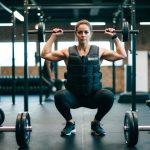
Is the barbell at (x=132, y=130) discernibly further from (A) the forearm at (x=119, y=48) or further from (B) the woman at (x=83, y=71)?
(A) the forearm at (x=119, y=48)

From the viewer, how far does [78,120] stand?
14.0 feet

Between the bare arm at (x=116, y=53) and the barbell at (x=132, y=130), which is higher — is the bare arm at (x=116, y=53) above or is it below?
above

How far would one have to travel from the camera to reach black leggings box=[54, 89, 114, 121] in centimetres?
307

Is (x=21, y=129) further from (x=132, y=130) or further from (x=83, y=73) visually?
(x=132, y=130)

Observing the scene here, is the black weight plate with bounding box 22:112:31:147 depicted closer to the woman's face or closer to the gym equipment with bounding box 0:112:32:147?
the gym equipment with bounding box 0:112:32:147

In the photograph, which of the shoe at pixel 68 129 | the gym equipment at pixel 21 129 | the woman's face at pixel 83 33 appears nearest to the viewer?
the gym equipment at pixel 21 129

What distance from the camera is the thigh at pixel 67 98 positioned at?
3.07 meters

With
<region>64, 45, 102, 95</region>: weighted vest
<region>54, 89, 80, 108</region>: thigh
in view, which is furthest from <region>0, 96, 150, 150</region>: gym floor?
<region>64, 45, 102, 95</region>: weighted vest

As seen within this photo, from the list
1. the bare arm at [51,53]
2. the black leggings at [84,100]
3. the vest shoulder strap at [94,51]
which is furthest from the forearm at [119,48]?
the bare arm at [51,53]

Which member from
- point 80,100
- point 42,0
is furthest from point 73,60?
point 42,0

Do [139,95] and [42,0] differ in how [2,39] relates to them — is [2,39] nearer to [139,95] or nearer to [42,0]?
[42,0]

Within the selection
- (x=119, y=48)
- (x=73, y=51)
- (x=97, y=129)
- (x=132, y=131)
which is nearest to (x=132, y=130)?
(x=132, y=131)

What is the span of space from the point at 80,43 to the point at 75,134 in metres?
0.94

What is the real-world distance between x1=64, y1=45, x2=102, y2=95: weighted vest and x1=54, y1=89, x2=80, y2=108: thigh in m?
0.06
